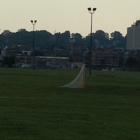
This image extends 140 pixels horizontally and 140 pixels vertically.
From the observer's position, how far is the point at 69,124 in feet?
57.5

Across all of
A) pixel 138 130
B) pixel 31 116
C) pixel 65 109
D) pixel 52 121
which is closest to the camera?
pixel 138 130

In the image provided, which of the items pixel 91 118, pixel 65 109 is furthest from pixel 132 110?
pixel 91 118

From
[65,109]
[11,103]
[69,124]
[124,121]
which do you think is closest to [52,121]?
[69,124]

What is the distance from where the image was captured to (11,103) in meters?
24.2

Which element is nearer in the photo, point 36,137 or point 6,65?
point 36,137

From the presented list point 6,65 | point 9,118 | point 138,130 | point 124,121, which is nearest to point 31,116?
point 9,118

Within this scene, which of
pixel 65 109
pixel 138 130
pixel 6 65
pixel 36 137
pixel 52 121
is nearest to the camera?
pixel 36 137

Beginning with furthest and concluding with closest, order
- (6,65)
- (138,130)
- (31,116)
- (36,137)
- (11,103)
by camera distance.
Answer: (6,65), (11,103), (31,116), (138,130), (36,137)

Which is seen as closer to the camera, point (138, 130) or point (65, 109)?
point (138, 130)

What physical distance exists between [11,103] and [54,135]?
9011 millimetres

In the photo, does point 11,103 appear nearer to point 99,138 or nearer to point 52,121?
point 52,121

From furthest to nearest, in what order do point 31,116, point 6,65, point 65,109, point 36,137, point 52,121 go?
point 6,65 → point 65,109 → point 31,116 → point 52,121 → point 36,137

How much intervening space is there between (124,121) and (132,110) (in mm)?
4013

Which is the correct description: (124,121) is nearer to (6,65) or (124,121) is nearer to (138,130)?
(138,130)
